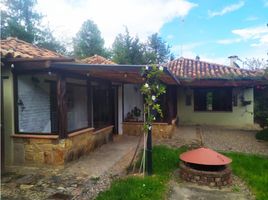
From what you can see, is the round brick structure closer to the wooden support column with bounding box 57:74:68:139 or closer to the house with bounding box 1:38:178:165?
the house with bounding box 1:38:178:165

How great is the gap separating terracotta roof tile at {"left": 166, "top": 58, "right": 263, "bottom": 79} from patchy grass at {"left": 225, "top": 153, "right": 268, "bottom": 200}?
666cm

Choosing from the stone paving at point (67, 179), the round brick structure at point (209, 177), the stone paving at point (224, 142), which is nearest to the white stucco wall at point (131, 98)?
the stone paving at point (224, 142)

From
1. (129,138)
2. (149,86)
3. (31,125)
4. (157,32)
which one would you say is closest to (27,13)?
(157,32)

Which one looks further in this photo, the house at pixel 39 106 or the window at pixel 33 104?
the window at pixel 33 104

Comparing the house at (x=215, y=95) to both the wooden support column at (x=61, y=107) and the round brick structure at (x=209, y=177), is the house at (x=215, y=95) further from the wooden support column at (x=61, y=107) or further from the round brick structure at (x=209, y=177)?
the round brick structure at (x=209, y=177)

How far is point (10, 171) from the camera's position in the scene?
6281mm

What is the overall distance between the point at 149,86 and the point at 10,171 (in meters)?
4.17

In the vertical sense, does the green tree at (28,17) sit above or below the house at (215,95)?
above

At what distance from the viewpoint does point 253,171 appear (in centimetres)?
635

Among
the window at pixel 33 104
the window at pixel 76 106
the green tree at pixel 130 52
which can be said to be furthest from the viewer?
the green tree at pixel 130 52

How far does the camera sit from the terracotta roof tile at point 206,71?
540 inches

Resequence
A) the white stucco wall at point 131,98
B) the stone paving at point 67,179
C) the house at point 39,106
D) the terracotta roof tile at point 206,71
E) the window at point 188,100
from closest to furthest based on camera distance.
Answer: the stone paving at point 67,179 < the house at point 39,106 < the white stucco wall at point 131,98 < the terracotta roof tile at point 206,71 < the window at point 188,100

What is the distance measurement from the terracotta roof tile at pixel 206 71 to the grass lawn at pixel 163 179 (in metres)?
6.69

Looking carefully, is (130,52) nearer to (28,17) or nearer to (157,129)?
(28,17)
